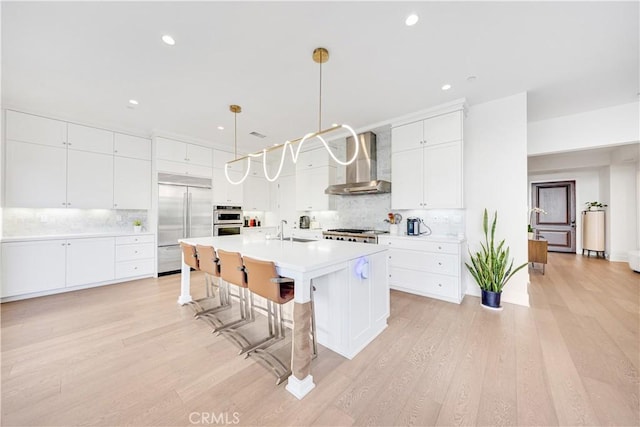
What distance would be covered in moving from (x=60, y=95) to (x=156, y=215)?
2.13 m

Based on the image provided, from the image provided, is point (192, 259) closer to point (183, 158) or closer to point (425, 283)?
point (183, 158)

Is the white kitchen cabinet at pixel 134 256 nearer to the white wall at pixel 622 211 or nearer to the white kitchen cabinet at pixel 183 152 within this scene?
the white kitchen cabinet at pixel 183 152

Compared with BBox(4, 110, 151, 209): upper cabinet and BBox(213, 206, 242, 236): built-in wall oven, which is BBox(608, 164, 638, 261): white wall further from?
BBox(4, 110, 151, 209): upper cabinet

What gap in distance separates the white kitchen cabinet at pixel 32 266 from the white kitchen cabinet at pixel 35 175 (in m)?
0.63

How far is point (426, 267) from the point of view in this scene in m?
3.36

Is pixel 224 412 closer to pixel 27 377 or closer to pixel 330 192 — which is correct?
pixel 27 377

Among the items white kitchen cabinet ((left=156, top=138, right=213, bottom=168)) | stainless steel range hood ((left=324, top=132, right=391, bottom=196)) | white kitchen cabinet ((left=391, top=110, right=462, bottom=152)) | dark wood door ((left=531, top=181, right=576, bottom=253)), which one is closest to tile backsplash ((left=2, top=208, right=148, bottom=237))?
white kitchen cabinet ((left=156, top=138, right=213, bottom=168))

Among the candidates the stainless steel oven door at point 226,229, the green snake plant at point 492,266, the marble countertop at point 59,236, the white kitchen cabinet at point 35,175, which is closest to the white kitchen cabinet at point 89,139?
the white kitchen cabinet at point 35,175

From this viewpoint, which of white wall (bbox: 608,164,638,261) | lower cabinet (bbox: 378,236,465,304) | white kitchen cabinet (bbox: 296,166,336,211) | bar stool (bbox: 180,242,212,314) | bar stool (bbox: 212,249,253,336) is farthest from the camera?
white wall (bbox: 608,164,638,261)

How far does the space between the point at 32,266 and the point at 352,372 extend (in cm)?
467

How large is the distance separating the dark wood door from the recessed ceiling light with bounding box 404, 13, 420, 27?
319 inches

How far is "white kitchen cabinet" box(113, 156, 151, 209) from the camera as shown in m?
4.25

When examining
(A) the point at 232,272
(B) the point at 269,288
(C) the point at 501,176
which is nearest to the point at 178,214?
(A) the point at 232,272

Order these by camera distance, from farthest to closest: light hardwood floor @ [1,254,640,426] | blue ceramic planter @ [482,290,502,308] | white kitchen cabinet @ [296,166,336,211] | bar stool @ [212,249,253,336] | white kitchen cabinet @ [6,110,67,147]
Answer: white kitchen cabinet @ [296,166,336,211], white kitchen cabinet @ [6,110,67,147], blue ceramic planter @ [482,290,502,308], bar stool @ [212,249,253,336], light hardwood floor @ [1,254,640,426]
